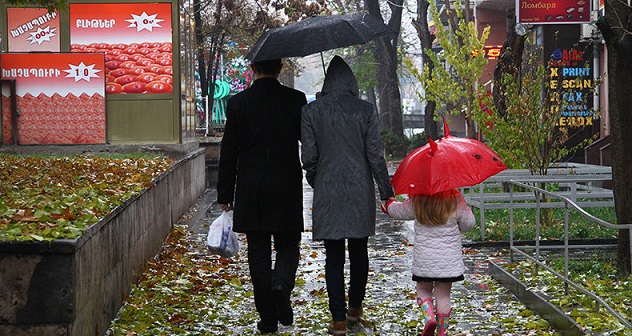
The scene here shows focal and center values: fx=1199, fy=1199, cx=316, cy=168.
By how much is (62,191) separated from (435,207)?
12.8ft

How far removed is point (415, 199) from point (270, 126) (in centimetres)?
125

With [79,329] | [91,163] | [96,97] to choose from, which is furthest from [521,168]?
[79,329]

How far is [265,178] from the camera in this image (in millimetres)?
7738

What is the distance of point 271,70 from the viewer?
796cm

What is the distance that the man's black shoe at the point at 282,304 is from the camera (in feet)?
24.9

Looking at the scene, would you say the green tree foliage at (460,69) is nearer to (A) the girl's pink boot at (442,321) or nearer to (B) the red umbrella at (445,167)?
(A) the girl's pink boot at (442,321)

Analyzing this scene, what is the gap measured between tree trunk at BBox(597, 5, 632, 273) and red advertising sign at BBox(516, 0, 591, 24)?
9.54 meters

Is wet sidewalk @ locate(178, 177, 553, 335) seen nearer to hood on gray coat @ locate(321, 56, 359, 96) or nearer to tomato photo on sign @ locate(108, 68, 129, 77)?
hood on gray coat @ locate(321, 56, 359, 96)

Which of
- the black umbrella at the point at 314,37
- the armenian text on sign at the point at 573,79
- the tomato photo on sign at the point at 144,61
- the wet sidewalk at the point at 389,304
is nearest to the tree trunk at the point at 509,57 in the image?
the armenian text on sign at the point at 573,79

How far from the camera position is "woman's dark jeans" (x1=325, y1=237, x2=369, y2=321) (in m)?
7.63

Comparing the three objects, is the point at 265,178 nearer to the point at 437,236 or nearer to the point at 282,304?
the point at 282,304

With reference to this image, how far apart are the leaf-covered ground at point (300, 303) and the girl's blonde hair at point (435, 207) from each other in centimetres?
124

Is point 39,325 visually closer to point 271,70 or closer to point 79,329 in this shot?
point 79,329

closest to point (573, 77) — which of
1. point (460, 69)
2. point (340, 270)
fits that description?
point (460, 69)
